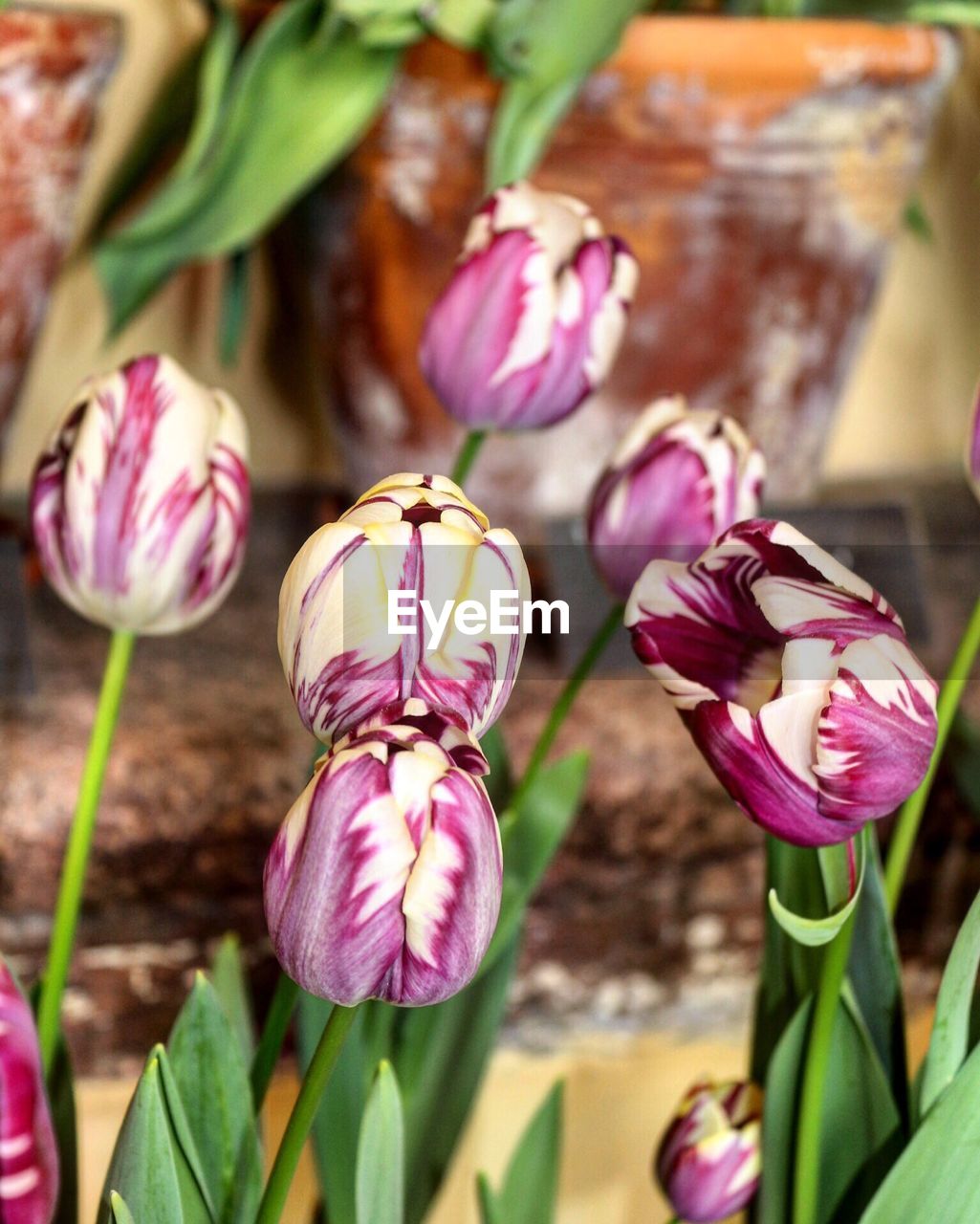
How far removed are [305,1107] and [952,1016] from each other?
0.40ft

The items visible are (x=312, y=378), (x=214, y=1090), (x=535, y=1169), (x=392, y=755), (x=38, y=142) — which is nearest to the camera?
(x=392, y=755)

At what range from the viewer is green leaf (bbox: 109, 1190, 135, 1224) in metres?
0.23

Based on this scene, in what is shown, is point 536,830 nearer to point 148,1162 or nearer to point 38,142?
point 148,1162

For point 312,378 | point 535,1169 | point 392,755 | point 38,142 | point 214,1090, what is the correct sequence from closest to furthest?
point 392,755 → point 214,1090 → point 535,1169 → point 38,142 → point 312,378

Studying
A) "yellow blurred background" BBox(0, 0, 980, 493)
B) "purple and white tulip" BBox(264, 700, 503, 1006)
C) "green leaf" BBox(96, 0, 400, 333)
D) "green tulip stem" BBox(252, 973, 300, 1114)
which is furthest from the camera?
"yellow blurred background" BBox(0, 0, 980, 493)

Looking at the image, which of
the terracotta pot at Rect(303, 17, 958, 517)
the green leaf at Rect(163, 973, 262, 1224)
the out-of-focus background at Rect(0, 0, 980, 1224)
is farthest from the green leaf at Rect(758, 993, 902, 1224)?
the terracotta pot at Rect(303, 17, 958, 517)

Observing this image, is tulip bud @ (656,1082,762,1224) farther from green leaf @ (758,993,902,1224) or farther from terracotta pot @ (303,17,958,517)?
terracotta pot @ (303,17,958,517)

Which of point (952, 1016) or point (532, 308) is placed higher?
point (532, 308)

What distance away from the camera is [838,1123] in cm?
30

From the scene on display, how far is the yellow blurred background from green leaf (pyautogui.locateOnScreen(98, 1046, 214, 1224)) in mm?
395

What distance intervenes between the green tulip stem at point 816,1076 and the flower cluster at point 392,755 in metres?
0.09

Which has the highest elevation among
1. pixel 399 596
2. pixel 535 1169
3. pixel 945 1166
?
pixel 399 596

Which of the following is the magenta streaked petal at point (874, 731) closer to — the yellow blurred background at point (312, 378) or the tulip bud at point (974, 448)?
the tulip bud at point (974, 448)

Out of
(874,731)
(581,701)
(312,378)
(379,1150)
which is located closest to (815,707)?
(874,731)
